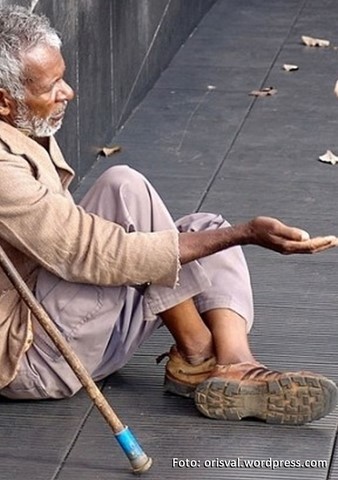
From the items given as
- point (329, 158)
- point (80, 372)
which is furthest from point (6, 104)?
point (329, 158)

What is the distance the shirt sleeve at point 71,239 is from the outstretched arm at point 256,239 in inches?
2.0

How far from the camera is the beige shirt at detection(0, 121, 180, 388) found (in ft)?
12.6

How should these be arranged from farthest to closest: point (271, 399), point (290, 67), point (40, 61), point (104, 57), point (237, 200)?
point (290, 67)
point (104, 57)
point (237, 200)
point (271, 399)
point (40, 61)

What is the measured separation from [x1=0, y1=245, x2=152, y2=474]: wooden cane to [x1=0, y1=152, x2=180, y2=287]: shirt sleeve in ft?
0.32

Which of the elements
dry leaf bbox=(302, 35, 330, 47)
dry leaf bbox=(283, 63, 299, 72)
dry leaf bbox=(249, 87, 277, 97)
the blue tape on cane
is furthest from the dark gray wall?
the blue tape on cane

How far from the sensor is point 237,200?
242 inches

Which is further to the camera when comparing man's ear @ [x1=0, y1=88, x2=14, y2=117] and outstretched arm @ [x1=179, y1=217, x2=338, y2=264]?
man's ear @ [x1=0, y1=88, x2=14, y2=117]

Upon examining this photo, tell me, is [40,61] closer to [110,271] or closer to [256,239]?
[110,271]

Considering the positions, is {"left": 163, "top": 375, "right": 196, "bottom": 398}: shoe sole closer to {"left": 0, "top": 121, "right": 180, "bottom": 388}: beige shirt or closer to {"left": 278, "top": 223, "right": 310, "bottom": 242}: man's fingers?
{"left": 0, "top": 121, "right": 180, "bottom": 388}: beige shirt

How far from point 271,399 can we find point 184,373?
1.09 feet

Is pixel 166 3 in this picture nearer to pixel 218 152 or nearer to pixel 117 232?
pixel 218 152

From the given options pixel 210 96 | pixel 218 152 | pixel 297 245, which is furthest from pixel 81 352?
pixel 210 96

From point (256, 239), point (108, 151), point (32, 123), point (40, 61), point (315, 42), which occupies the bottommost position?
point (315, 42)

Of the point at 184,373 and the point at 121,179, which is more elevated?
the point at 121,179
